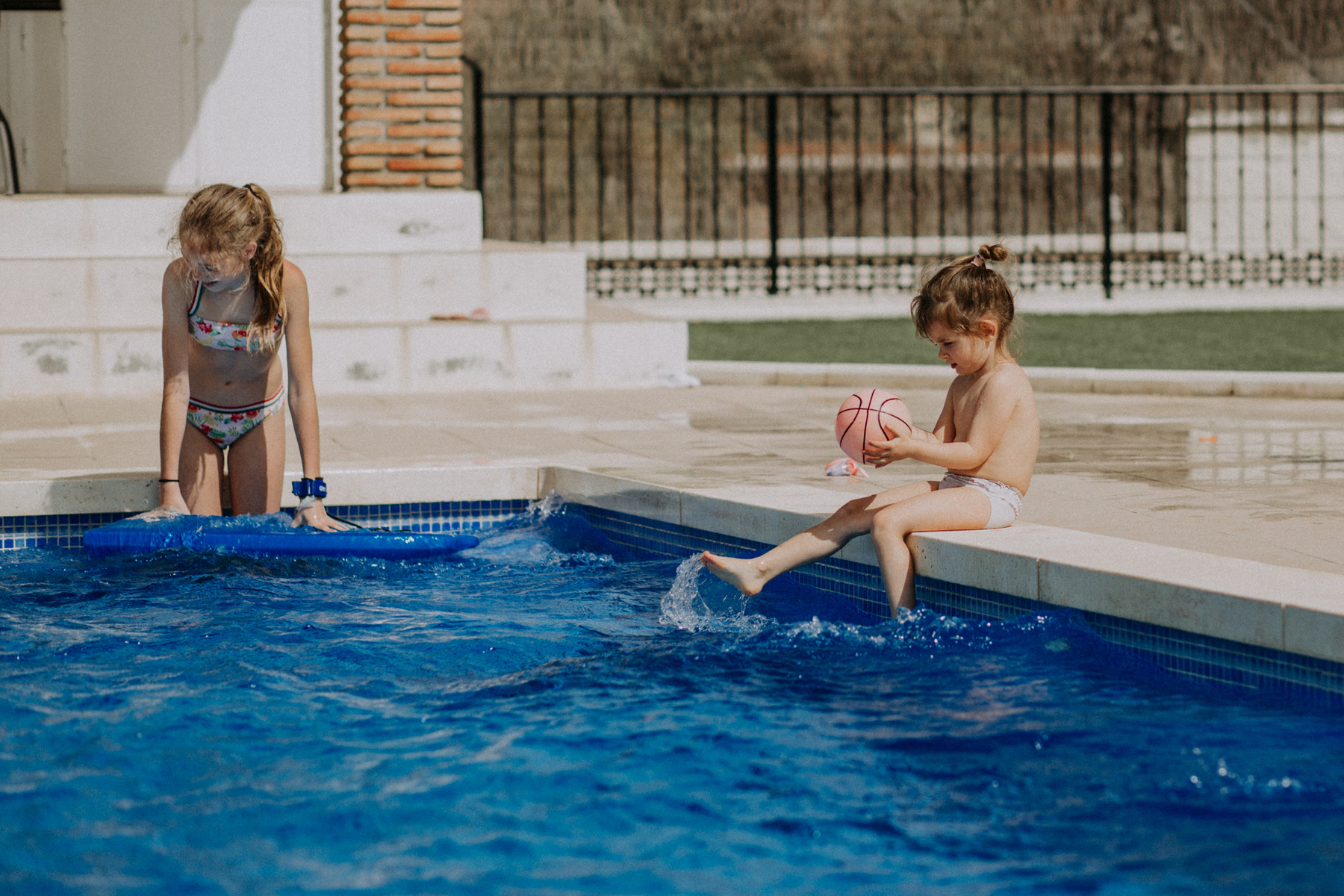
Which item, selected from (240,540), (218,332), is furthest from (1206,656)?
(218,332)

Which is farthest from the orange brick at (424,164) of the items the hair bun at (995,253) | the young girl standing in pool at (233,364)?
the hair bun at (995,253)

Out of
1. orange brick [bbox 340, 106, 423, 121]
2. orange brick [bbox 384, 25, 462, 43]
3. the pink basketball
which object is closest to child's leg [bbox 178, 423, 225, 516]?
the pink basketball

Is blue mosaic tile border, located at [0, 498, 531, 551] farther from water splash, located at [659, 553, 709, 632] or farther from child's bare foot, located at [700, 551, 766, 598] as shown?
child's bare foot, located at [700, 551, 766, 598]

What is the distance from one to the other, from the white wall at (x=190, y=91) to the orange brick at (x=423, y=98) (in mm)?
851

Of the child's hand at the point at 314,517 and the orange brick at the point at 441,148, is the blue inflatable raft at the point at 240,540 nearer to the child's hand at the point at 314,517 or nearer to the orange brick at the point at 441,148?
the child's hand at the point at 314,517

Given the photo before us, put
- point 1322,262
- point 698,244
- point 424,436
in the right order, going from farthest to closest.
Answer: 1. point 698,244
2. point 1322,262
3. point 424,436

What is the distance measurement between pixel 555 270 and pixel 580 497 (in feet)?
15.1

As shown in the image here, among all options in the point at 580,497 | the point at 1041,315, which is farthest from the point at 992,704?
the point at 1041,315

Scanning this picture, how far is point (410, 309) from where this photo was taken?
34.3ft

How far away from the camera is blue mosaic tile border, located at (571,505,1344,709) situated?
3.83 m

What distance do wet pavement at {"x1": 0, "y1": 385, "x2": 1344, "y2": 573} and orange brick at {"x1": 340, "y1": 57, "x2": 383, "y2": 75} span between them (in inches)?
104

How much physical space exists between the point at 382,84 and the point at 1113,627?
26.2 ft

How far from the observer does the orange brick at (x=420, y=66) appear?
11.0 meters

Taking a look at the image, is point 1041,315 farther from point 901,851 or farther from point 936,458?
point 901,851
